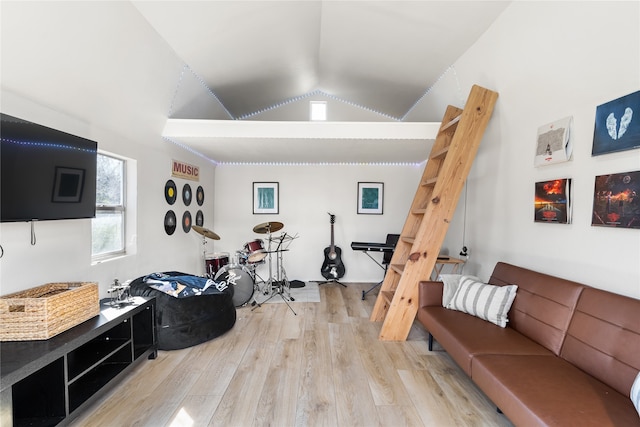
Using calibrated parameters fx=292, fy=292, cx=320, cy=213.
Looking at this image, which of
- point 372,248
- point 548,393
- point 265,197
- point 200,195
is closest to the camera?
point 548,393

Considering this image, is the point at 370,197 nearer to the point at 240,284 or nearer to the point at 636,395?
the point at 240,284

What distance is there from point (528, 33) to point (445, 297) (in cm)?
221

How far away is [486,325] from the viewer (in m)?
2.16

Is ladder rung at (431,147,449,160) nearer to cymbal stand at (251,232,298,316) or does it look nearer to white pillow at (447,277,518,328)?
white pillow at (447,277,518,328)

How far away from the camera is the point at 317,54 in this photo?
3746mm

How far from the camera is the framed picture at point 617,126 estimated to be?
1.53 metres

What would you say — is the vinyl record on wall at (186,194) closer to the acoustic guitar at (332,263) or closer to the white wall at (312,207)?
the white wall at (312,207)

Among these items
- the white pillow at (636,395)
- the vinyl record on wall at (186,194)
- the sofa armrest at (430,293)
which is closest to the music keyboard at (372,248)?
the sofa armrest at (430,293)

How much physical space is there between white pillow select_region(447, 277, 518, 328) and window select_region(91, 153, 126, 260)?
321cm

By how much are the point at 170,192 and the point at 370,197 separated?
3.14 metres

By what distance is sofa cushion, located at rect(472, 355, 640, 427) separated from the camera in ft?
3.99

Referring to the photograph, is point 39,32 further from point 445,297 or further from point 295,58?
point 445,297

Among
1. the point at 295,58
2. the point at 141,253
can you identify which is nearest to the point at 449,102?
the point at 295,58

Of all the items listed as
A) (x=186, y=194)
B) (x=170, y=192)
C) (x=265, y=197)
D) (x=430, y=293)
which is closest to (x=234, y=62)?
(x=170, y=192)
